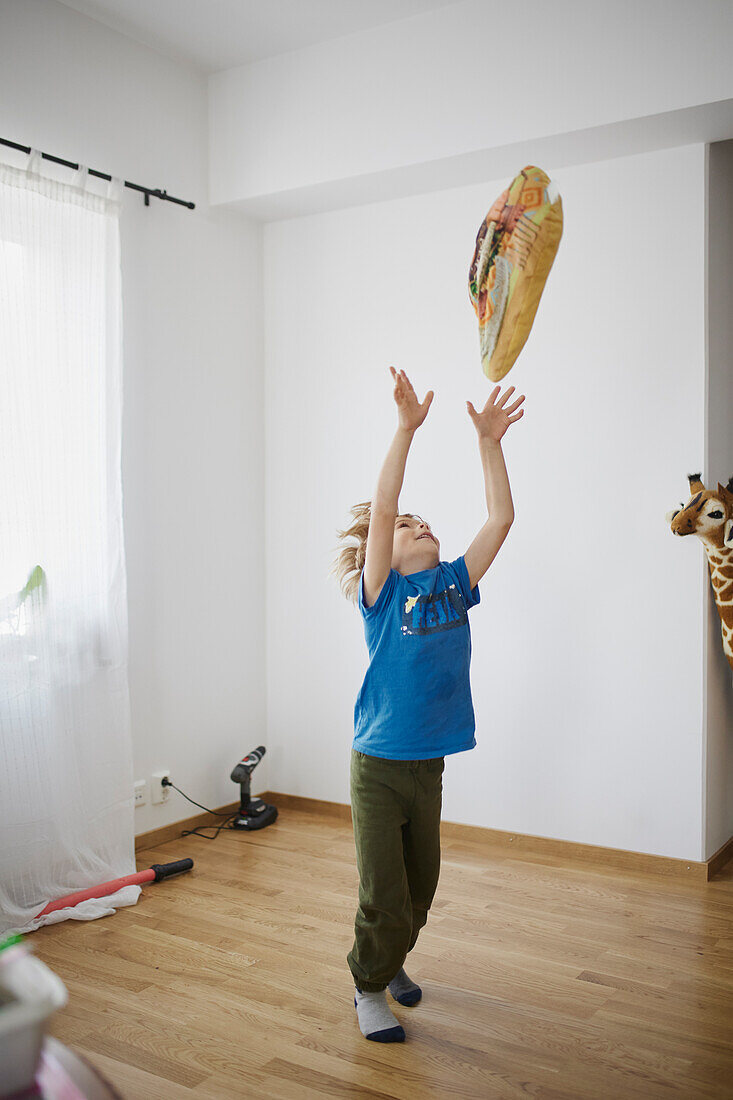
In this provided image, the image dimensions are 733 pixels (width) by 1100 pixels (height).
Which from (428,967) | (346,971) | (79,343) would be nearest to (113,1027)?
(346,971)

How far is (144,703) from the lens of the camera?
3.35 metres

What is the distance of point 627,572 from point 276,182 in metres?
1.90

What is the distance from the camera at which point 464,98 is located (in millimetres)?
3059

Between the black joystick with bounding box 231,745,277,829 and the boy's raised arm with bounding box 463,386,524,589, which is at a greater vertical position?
the boy's raised arm with bounding box 463,386,524,589

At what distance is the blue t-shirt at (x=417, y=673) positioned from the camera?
203 centimetres

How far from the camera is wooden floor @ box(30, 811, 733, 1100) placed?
1904 mm

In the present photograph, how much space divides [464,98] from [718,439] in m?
1.39

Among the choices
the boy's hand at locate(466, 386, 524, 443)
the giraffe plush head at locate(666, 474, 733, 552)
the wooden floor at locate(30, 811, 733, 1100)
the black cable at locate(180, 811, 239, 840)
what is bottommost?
the wooden floor at locate(30, 811, 733, 1100)

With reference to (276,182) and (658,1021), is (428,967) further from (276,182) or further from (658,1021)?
(276,182)

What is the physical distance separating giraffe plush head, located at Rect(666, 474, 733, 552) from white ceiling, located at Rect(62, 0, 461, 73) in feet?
5.86

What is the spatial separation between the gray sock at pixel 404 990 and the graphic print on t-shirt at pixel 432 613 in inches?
32.8

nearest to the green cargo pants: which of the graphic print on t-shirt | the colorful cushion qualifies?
the graphic print on t-shirt

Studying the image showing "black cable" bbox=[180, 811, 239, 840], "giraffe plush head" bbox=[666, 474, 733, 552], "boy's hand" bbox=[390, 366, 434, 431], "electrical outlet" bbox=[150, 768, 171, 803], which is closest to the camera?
"boy's hand" bbox=[390, 366, 434, 431]

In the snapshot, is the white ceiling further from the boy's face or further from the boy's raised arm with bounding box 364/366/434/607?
the boy's face
